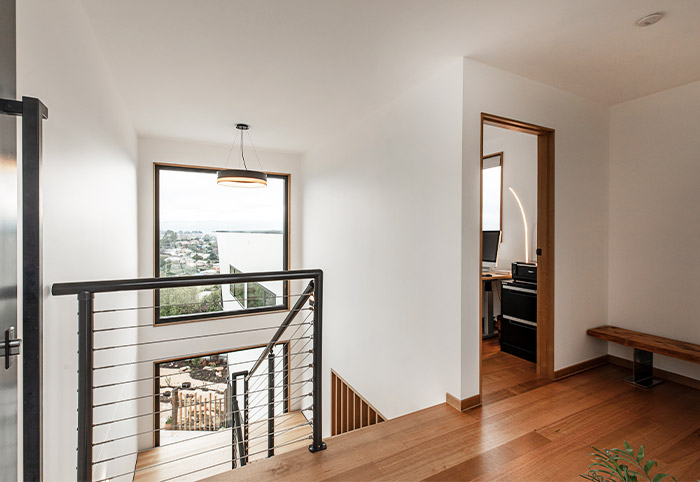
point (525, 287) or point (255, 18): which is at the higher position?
point (255, 18)

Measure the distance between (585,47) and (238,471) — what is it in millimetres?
3096

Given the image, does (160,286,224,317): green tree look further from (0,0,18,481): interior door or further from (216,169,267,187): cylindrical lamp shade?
(0,0,18,481): interior door

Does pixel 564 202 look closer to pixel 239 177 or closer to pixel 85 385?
pixel 239 177

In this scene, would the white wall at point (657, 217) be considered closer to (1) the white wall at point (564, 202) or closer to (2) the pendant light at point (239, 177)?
(1) the white wall at point (564, 202)

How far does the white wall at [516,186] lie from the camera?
401 cm

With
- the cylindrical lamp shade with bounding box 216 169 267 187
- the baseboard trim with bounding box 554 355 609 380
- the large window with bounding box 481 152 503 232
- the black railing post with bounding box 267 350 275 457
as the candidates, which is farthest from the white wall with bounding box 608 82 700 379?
the cylindrical lamp shade with bounding box 216 169 267 187

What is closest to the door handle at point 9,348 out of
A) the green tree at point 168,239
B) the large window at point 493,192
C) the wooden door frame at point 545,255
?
the wooden door frame at point 545,255

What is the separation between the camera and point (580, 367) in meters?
2.98

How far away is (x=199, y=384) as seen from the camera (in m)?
4.93

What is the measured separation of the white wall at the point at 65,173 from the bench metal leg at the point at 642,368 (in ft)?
Answer: 12.0

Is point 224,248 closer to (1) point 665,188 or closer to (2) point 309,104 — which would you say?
(2) point 309,104

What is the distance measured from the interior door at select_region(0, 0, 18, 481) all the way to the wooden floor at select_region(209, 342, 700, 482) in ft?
3.01

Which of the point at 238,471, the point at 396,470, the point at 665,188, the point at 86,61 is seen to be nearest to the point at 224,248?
the point at 86,61

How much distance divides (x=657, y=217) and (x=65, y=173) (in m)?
4.03
